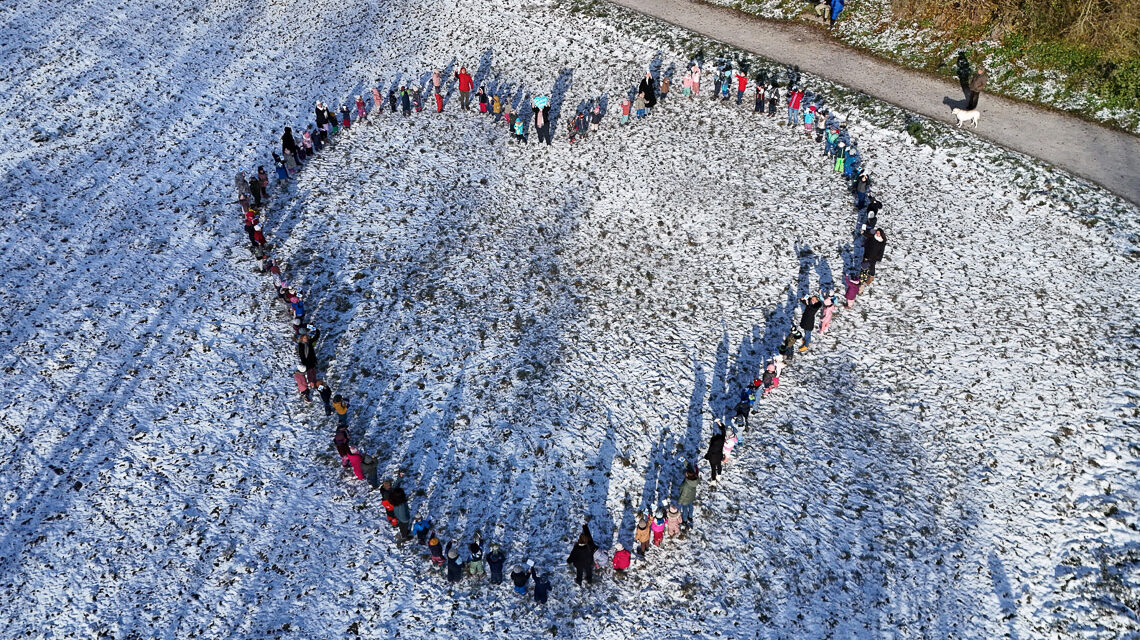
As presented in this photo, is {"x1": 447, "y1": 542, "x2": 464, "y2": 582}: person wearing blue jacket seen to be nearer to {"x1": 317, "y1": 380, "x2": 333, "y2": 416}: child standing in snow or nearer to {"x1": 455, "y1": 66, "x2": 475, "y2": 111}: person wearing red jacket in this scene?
{"x1": 317, "y1": 380, "x2": 333, "y2": 416}: child standing in snow

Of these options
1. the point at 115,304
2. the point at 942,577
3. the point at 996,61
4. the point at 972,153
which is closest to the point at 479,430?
the point at 942,577

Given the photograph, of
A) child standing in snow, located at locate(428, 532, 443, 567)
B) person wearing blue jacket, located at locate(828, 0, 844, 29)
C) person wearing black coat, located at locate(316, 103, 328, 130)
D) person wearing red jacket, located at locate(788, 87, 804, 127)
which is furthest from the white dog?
person wearing black coat, located at locate(316, 103, 328, 130)

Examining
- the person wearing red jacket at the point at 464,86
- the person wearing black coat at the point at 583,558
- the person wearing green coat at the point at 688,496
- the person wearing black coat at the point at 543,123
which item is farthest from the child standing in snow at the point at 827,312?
the person wearing red jacket at the point at 464,86

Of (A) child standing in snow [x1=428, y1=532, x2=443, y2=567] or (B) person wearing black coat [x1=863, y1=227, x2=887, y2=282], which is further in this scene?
(B) person wearing black coat [x1=863, y1=227, x2=887, y2=282]

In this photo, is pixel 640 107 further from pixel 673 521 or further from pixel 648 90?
pixel 673 521

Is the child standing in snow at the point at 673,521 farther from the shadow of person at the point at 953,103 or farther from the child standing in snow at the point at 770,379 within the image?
the shadow of person at the point at 953,103

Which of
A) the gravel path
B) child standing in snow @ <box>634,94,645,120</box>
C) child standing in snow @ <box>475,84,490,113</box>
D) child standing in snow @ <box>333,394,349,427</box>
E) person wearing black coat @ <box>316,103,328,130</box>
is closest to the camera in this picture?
child standing in snow @ <box>333,394,349,427</box>
